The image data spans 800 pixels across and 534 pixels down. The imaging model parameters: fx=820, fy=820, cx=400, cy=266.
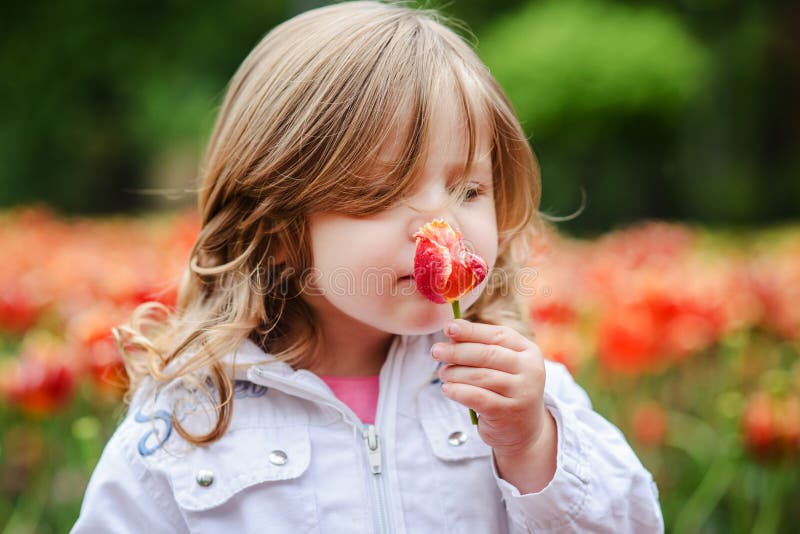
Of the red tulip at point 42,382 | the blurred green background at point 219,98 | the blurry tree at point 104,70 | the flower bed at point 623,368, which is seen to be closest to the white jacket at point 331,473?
the flower bed at point 623,368

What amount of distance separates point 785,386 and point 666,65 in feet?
22.2

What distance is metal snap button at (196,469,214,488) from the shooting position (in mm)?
1244

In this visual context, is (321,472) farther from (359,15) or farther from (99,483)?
(359,15)

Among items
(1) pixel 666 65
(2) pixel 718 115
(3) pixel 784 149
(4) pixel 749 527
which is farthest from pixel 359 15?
(3) pixel 784 149

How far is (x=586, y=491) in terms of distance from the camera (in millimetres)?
Result: 1234

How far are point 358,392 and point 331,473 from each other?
17 cm

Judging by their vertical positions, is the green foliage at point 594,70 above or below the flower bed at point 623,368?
below

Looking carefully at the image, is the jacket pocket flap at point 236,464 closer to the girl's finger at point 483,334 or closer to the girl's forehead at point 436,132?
the girl's finger at point 483,334

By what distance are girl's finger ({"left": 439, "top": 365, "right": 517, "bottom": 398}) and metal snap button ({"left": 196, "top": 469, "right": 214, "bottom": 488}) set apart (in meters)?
0.40

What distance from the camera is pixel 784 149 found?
46.0 feet

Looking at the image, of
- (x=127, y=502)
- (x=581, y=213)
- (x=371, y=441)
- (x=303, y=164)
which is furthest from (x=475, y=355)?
(x=581, y=213)

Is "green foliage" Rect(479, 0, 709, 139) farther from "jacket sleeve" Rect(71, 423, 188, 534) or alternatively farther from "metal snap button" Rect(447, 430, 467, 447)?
"jacket sleeve" Rect(71, 423, 188, 534)

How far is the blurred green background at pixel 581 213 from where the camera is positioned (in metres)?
2.03

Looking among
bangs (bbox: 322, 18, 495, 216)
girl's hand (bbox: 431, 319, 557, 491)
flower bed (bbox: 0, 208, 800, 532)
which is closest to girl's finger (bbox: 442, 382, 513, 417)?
girl's hand (bbox: 431, 319, 557, 491)
